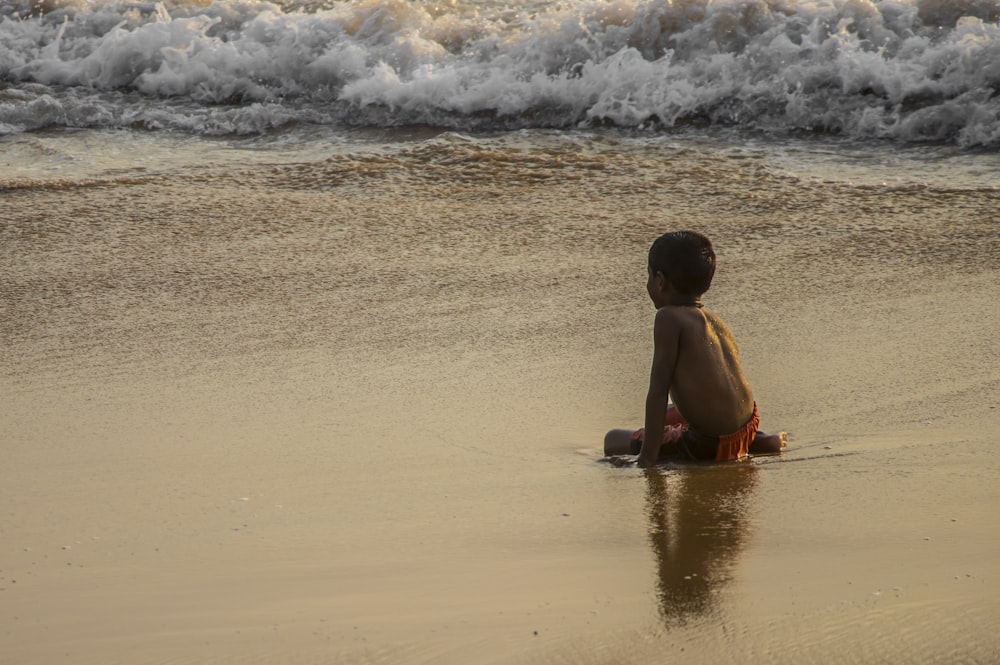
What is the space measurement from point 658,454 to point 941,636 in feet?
4.56

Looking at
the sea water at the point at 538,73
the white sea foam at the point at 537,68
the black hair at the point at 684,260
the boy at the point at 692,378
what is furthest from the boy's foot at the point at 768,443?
the white sea foam at the point at 537,68

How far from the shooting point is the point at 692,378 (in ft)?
11.9

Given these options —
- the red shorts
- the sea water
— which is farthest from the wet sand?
the sea water

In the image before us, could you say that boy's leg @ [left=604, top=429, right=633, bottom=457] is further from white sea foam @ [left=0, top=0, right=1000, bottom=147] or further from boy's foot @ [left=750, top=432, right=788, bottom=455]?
white sea foam @ [left=0, top=0, right=1000, bottom=147]

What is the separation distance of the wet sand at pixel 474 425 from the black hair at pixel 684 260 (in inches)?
20.5

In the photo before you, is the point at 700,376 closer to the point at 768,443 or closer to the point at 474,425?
the point at 768,443

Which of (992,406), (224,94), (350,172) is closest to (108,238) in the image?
(350,172)

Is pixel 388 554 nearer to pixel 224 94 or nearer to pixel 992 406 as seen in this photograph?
pixel 992 406

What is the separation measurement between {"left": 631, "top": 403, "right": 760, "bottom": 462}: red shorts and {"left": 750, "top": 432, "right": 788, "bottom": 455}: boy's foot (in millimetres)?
16

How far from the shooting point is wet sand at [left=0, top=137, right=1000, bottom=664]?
2.34m

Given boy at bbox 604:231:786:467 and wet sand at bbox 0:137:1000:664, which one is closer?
wet sand at bbox 0:137:1000:664

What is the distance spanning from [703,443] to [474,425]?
2.23ft

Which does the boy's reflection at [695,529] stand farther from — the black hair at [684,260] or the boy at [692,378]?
the black hair at [684,260]

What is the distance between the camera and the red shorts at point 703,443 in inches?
142
